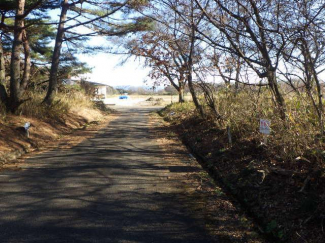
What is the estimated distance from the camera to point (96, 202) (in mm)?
6016

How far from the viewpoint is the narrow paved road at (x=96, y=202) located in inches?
184

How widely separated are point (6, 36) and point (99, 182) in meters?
17.5

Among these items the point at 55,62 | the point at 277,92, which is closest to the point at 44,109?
the point at 55,62

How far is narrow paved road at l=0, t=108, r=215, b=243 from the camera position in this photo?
184 inches

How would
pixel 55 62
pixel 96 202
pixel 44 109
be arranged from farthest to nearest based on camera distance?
1. pixel 55 62
2. pixel 44 109
3. pixel 96 202

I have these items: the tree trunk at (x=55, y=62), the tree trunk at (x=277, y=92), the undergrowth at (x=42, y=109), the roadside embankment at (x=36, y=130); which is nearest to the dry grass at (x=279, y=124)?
the tree trunk at (x=277, y=92)

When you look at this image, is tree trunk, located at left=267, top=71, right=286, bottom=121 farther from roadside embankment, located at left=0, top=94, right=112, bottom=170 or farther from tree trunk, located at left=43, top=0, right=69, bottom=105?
tree trunk, located at left=43, top=0, right=69, bottom=105

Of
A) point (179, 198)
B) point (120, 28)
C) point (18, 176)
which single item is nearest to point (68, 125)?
point (120, 28)

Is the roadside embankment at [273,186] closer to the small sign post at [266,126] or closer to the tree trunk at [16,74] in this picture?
the small sign post at [266,126]

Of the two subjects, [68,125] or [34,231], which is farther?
[68,125]

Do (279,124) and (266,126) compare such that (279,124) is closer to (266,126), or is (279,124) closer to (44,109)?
(266,126)

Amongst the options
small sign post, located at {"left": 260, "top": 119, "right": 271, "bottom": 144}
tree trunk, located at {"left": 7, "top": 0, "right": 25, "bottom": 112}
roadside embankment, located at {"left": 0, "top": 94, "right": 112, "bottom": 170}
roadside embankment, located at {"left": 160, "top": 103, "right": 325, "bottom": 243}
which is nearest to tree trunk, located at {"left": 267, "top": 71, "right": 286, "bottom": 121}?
roadside embankment, located at {"left": 160, "top": 103, "right": 325, "bottom": 243}

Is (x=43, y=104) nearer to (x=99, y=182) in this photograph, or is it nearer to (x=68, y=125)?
(x=68, y=125)

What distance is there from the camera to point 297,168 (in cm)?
629
